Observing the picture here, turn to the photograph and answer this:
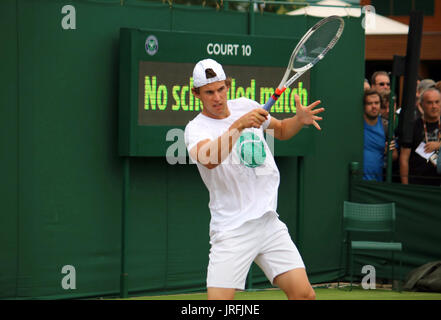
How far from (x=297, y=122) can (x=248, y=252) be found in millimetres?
946

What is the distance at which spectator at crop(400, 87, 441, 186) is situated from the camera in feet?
33.5

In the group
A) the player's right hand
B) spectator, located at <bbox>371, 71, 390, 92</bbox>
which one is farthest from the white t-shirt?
spectator, located at <bbox>371, 71, 390, 92</bbox>

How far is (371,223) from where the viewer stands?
10109 mm

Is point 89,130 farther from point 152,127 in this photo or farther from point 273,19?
point 273,19

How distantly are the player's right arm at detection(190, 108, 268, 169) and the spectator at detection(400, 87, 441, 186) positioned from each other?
15.8 ft

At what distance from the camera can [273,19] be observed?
33.0ft

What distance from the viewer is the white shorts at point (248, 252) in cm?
592

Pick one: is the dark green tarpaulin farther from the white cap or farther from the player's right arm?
the player's right arm

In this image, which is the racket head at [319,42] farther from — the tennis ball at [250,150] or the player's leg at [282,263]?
the player's leg at [282,263]

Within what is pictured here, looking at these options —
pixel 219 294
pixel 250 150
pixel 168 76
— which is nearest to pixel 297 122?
pixel 250 150

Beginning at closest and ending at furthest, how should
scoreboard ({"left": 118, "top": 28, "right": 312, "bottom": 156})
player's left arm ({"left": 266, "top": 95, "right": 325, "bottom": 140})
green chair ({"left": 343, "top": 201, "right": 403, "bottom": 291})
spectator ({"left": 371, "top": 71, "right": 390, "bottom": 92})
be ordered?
player's left arm ({"left": 266, "top": 95, "right": 325, "bottom": 140}) < scoreboard ({"left": 118, "top": 28, "right": 312, "bottom": 156}) < green chair ({"left": 343, "top": 201, "right": 403, "bottom": 291}) < spectator ({"left": 371, "top": 71, "right": 390, "bottom": 92})

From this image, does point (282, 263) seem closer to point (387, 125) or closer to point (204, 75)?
point (204, 75)

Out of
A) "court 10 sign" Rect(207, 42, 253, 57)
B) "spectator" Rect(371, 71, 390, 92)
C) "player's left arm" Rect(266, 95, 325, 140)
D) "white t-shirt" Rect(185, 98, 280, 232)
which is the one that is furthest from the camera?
"spectator" Rect(371, 71, 390, 92)
